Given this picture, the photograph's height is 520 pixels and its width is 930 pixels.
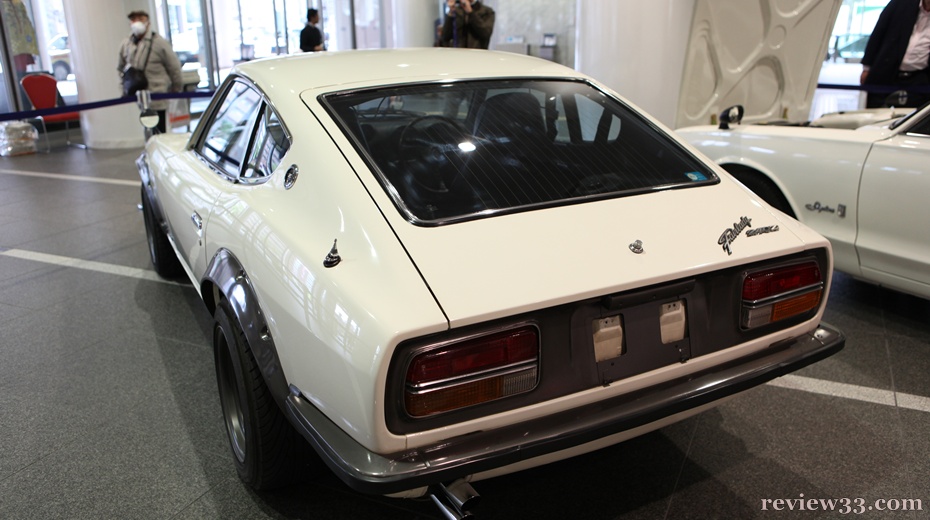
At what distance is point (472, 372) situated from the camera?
67.2 inches

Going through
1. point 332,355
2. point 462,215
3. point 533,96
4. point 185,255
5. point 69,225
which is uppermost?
point 533,96

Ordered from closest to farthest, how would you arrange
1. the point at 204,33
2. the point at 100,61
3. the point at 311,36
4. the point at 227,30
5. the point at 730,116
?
1. the point at 730,116
2. the point at 100,61
3. the point at 311,36
4. the point at 204,33
5. the point at 227,30

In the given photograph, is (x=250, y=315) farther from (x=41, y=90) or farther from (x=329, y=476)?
(x=41, y=90)

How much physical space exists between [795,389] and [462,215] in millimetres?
1931

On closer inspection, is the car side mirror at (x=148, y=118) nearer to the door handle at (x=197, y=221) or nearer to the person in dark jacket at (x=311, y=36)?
the door handle at (x=197, y=221)

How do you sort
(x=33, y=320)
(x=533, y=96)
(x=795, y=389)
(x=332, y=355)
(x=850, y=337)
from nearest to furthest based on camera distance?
(x=332, y=355), (x=533, y=96), (x=795, y=389), (x=850, y=337), (x=33, y=320)

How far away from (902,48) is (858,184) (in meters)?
A: 3.83

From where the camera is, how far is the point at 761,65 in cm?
→ 614

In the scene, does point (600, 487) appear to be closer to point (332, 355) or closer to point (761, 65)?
point (332, 355)

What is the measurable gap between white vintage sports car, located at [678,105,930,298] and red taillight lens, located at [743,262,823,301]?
1564 mm

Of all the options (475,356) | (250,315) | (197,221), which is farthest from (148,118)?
(475,356)

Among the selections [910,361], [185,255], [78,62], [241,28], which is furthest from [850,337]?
[241,28]

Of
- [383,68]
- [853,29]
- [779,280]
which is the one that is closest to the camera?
[779,280]

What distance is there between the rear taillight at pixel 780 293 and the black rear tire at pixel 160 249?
346cm
